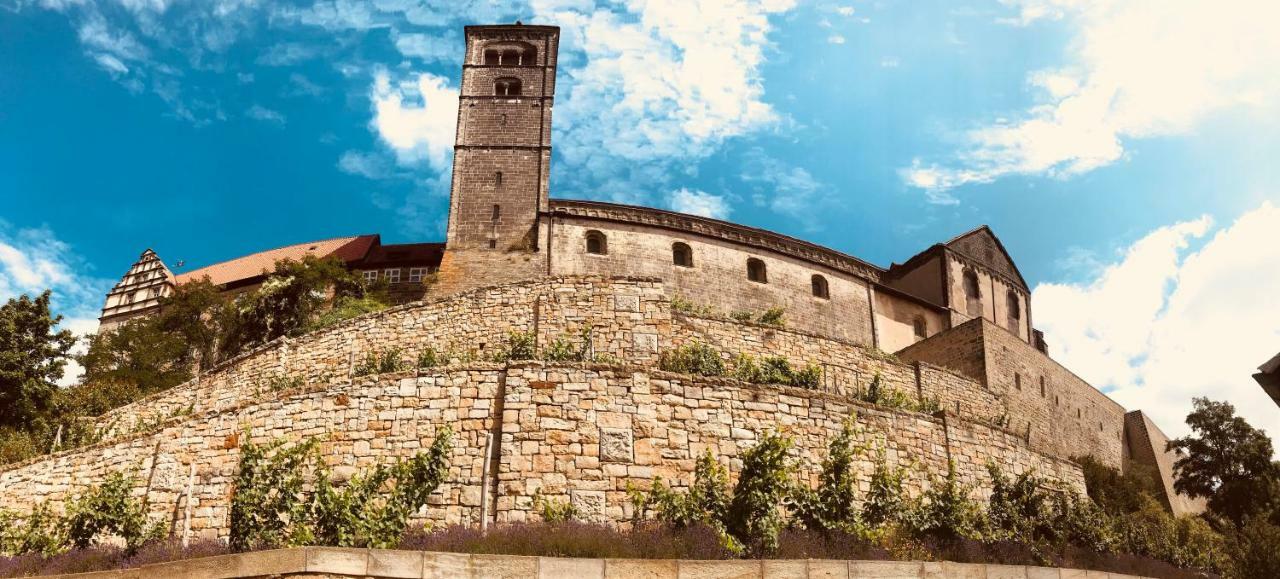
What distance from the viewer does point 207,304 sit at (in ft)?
125

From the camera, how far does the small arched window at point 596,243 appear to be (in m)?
36.5

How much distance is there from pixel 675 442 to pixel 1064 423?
24.3 metres

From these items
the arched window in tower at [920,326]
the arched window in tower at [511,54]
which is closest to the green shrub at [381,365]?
the arched window in tower at [511,54]

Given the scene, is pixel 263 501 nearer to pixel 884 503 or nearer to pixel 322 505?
pixel 322 505

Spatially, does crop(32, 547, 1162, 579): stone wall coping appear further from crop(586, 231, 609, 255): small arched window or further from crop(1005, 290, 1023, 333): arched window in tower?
crop(1005, 290, 1023, 333): arched window in tower

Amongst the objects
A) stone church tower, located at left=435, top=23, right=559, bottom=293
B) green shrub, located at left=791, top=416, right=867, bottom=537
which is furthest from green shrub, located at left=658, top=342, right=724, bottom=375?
stone church tower, located at left=435, top=23, right=559, bottom=293

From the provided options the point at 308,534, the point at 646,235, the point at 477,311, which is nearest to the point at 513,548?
the point at 308,534

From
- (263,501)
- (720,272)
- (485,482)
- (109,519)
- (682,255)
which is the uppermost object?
(682,255)

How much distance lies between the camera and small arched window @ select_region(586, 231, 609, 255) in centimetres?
3650

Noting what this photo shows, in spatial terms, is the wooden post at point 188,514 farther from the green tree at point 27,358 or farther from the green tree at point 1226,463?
the green tree at point 1226,463

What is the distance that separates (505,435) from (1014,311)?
32189 mm

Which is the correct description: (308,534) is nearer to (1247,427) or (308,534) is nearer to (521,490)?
(521,490)

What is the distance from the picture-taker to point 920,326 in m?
40.3

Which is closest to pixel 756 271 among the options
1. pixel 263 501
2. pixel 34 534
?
pixel 263 501
